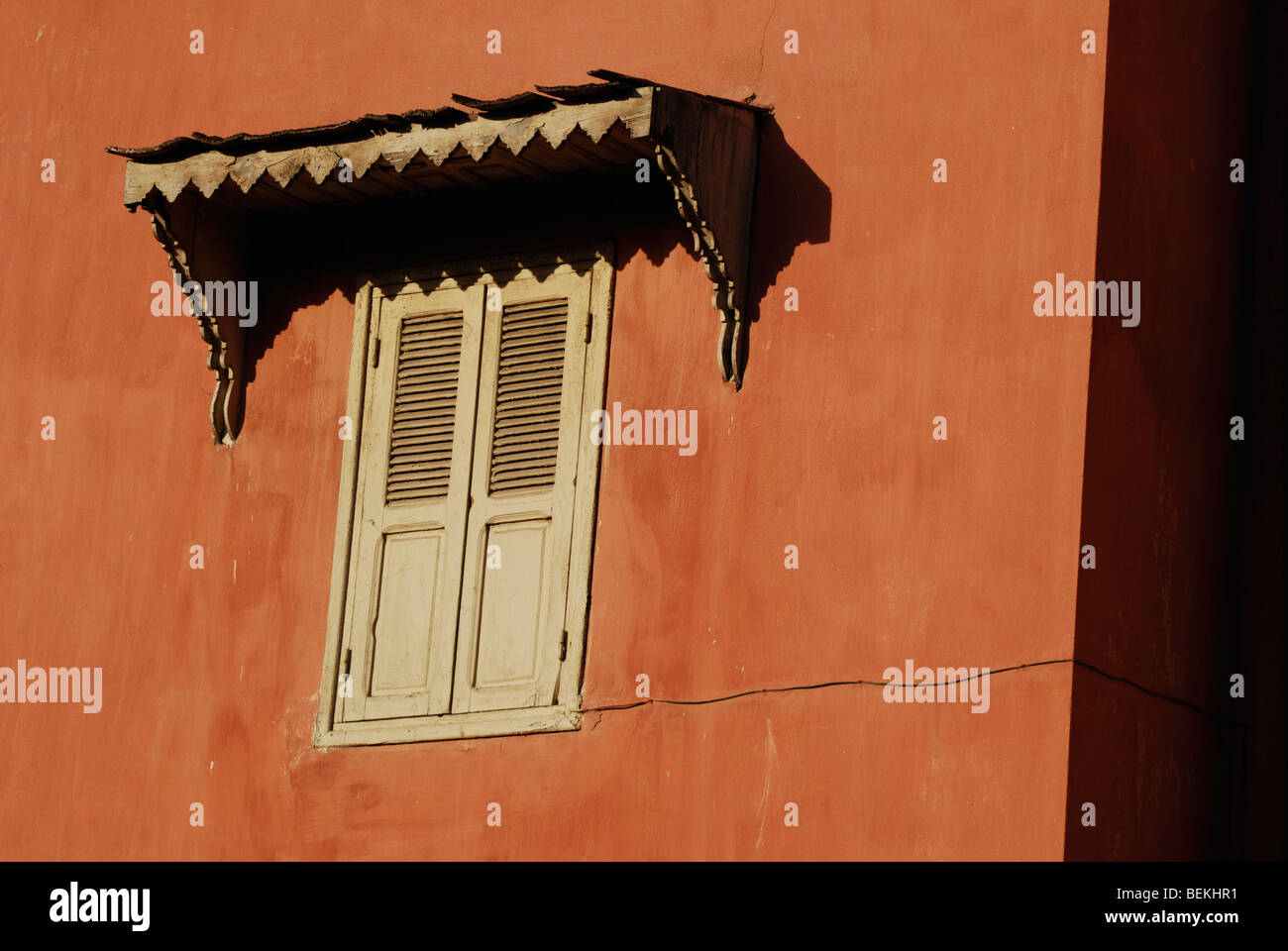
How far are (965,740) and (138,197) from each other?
3.79 metres

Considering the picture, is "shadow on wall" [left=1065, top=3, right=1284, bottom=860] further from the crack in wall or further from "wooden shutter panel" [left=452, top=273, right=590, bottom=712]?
"wooden shutter panel" [left=452, top=273, right=590, bottom=712]

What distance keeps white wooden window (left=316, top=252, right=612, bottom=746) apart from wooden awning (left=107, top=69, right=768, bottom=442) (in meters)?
0.46

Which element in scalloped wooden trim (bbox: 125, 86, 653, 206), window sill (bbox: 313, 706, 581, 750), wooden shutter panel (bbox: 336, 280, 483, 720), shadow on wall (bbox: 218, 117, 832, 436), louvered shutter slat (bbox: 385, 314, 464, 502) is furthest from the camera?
louvered shutter slat (bbox: 385, 314, 464, 502)

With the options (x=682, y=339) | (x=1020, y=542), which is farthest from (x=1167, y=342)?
(x=682, y=339)

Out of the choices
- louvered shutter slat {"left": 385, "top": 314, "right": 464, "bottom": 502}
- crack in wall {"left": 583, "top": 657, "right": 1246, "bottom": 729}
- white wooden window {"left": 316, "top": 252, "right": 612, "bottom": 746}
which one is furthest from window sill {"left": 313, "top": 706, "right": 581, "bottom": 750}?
louvered shutter slat {"left": 385, "top": 314, "right": 464, "bottom": 502}

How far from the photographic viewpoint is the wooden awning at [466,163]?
28.6ft

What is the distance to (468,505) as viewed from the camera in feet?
30.4

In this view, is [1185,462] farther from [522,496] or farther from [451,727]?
[451,727]

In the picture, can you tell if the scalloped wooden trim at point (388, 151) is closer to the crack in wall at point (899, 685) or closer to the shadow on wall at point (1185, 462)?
the shadow on wall at point (1185, 462)

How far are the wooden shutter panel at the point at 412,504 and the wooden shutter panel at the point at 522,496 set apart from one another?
0.26 feet

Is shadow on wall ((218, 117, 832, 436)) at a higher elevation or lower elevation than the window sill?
higher

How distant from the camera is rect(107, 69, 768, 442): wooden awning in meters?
8.72

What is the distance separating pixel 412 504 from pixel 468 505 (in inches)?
10.0

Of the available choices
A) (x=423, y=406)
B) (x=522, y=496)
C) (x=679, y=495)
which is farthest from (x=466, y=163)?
(x=679, y=495)
